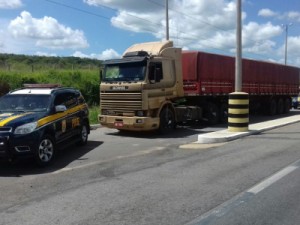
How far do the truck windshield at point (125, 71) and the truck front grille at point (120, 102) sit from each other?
1.82 feet

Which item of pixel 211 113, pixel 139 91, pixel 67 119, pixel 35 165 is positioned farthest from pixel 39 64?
pixel 35 165

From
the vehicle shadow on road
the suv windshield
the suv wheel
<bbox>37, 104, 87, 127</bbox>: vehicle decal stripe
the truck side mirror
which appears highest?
the truck side mirror

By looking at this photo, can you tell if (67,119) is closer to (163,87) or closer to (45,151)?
(45,151)

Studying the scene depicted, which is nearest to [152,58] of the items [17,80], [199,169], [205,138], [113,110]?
[113,110]

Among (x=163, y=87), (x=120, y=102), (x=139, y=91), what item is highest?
(x=163, y=87)

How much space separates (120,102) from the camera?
49.5ft

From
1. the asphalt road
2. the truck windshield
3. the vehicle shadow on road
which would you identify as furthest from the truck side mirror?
the vehicle shadow on road

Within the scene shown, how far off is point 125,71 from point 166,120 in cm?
243

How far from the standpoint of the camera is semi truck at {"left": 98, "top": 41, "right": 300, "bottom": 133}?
584 inches

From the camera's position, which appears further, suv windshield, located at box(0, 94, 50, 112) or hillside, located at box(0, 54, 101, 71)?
hillside, located at box(0, 54, 101, 71)

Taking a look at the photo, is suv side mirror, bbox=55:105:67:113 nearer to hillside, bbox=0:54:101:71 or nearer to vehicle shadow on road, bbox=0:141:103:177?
vehicle shadow on road, bbox=0:141:103:177

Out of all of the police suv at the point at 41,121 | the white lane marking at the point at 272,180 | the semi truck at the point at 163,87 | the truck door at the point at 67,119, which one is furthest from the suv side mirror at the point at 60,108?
the white lane marking at the point at 272,180

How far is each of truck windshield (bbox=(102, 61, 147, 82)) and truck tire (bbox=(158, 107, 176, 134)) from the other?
177 centimetres

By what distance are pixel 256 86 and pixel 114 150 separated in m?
14.0
